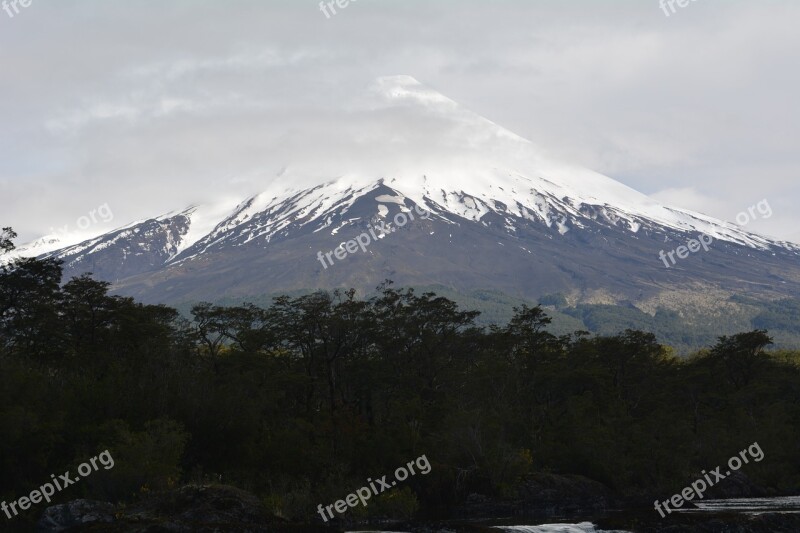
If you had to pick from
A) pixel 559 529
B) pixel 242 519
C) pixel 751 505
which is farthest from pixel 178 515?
pixel 751 505

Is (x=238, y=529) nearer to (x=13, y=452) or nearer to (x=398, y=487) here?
(x=13, y=452)

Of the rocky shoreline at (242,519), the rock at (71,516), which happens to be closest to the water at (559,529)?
the rocky shoreline at (242,519)

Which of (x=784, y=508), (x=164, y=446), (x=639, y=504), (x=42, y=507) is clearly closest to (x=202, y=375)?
(x=164, y=446)

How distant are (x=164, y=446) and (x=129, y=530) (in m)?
9.79

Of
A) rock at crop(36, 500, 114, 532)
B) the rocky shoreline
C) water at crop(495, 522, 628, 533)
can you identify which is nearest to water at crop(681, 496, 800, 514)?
the rocky shoreline

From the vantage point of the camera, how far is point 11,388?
38.2 m

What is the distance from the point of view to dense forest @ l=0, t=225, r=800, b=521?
40.3 meters

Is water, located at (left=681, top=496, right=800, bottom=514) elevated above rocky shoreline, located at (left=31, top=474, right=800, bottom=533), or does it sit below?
below

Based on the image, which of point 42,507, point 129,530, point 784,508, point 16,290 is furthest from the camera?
point 16,290

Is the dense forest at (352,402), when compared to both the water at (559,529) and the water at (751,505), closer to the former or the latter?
the water at (751,505)

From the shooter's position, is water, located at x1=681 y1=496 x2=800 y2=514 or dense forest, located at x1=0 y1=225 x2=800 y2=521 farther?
water, located at x1=681 y1=496 x2=800 y2=514

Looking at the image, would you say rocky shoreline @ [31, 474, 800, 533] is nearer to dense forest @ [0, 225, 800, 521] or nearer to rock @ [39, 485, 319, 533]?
rock @ [39, 485, 319, 533]

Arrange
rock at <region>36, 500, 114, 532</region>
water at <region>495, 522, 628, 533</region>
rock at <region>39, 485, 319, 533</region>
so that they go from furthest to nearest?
1. water at <region>495, 522, 628, 533</region>
2. rock at <region>36, 500, 114, 532</region>
3. rock at <region>39, 485, 319, 533</region>

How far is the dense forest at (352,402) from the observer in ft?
132
